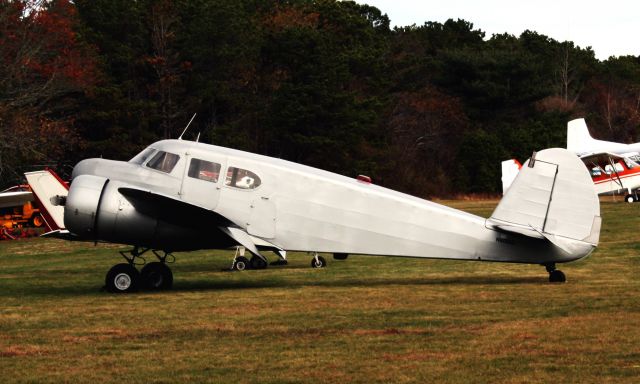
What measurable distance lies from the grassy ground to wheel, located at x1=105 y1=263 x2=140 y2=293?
0.90ft

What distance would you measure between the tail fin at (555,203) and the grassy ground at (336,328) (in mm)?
828

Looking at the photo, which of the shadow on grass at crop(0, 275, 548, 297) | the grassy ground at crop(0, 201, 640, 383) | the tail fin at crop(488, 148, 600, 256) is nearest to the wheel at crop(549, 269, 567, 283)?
the shadow on grass at crop(0, 275, 548, 297)

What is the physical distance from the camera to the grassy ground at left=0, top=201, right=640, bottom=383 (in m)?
9.53

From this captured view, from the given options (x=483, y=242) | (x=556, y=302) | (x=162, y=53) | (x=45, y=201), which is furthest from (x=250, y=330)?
(x=162, y=53)

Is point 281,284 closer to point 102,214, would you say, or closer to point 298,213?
point 298,213

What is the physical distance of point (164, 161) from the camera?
16672 mm

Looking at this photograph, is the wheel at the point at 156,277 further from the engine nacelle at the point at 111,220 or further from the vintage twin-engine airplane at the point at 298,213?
the engine nacelle at the point at 111,220

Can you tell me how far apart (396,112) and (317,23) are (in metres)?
9.92

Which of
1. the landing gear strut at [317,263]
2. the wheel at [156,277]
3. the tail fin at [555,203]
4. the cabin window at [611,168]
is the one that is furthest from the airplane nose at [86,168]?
the cabin window at [611,168]

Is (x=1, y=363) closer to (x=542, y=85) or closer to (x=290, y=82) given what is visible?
(x=290, y=82)

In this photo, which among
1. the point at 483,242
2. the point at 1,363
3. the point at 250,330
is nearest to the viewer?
the point at 1,363

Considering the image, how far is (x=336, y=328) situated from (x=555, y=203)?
5.30 m

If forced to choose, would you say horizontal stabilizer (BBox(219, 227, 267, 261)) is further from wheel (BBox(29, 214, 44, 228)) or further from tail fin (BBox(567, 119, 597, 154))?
tail fin (BBox(567, 119, 597, 154))

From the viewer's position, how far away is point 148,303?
49.3 ft
